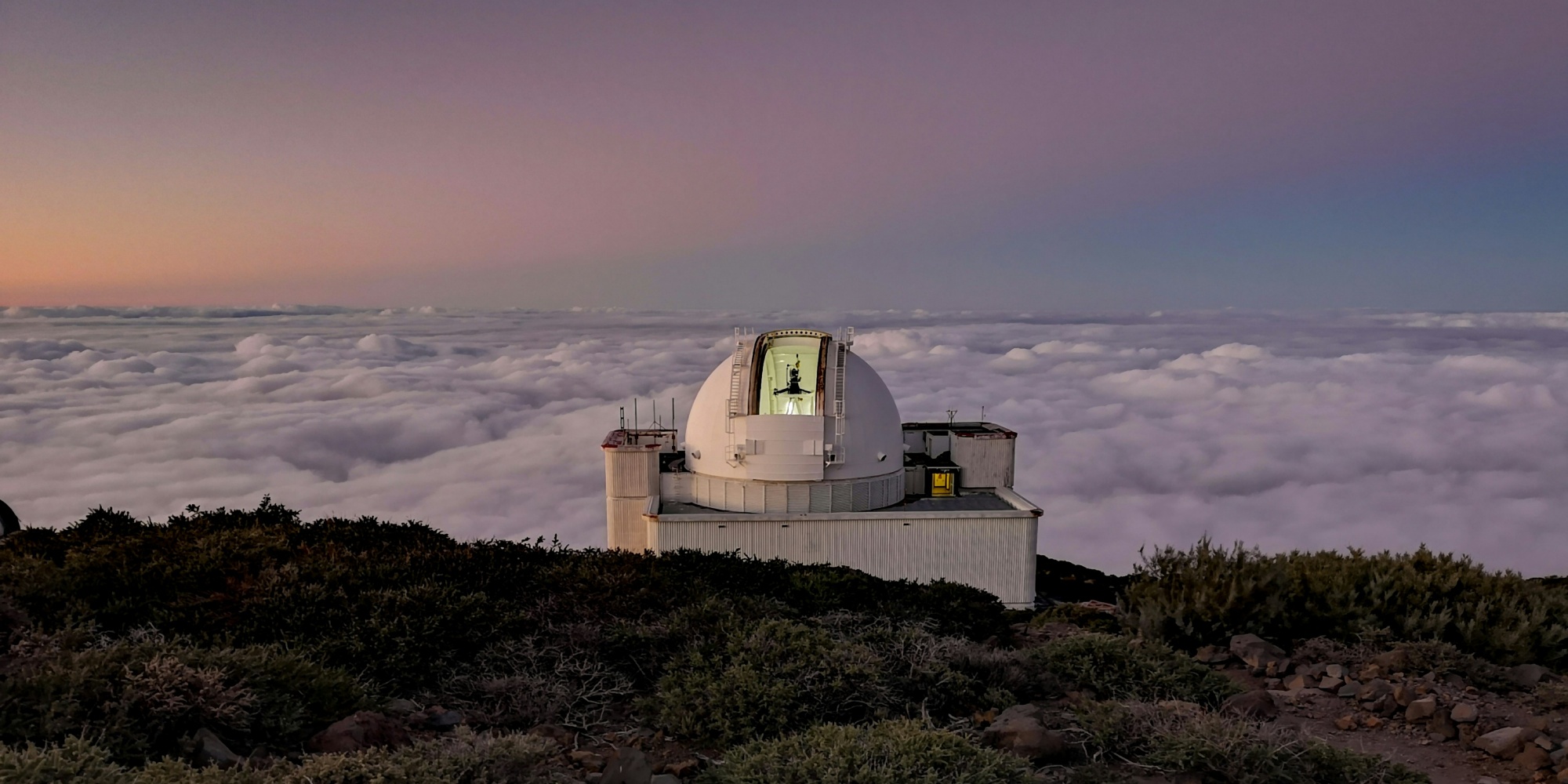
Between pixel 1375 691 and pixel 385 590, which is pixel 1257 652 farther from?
pixel 385 590

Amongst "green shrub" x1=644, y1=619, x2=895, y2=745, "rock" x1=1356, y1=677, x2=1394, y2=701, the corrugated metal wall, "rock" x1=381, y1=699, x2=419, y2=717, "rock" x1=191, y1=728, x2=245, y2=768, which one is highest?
"rock" x1=191, y1=728, x2=245, y2=768

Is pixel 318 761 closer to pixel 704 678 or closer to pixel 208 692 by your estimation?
pixel 208 692

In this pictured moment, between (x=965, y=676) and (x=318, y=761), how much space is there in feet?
13.4

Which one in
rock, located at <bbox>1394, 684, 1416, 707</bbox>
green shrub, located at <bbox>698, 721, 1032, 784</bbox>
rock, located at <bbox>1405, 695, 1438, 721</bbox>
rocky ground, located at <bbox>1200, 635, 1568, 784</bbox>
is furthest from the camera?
rock, located at <bbox>1394, 684, 1416, 707</bbox>

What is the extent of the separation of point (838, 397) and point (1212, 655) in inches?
489

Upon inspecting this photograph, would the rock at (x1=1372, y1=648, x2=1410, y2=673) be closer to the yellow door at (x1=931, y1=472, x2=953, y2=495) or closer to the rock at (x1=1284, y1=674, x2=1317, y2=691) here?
the rock at (x1=1284, y1=674, x2=1317, y2=691)

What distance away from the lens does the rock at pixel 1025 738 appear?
15.8 feet

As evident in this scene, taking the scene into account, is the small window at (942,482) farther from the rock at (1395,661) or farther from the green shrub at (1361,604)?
the rock at (1395,661)

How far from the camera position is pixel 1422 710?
571 centimetres

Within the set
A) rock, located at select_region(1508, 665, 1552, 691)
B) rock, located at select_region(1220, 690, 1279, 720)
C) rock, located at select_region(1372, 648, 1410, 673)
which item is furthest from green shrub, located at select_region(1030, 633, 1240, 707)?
rock, located at select_region(1508, 665, 1552, 691)

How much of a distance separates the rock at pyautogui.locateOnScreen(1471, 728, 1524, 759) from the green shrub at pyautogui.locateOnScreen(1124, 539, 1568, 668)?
6.69 feet

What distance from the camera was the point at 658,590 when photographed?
8078 mm

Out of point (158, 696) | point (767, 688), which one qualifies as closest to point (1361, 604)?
point (767, 688)

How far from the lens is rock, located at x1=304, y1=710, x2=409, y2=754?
14.8 feet
